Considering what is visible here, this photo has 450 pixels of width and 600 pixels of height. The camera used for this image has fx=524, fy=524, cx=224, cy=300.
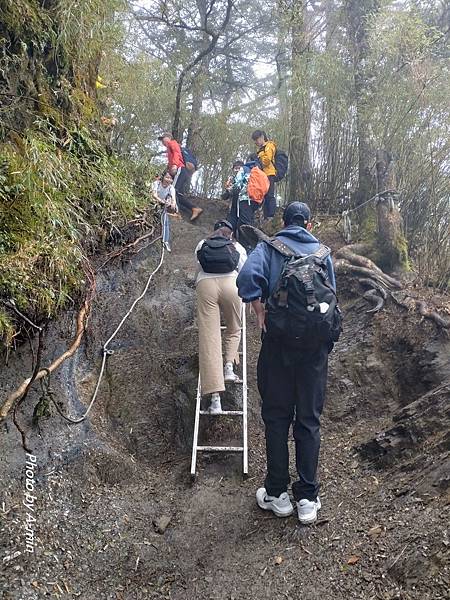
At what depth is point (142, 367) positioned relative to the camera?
547cm

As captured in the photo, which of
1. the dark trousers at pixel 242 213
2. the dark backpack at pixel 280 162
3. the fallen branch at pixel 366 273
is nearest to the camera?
the fallen branch at pixel 366 273

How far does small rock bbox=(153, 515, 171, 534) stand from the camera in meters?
3.94

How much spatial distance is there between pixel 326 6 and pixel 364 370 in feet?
29.7

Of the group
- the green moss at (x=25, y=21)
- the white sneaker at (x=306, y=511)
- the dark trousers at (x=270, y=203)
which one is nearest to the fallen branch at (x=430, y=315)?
the white sneaker at (x=306, y=511)

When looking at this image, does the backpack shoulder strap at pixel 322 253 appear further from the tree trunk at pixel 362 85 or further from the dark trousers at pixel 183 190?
the dark trousers at pixel 183 190

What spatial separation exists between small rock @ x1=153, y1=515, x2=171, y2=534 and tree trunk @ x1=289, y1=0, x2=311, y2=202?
634 centimetres

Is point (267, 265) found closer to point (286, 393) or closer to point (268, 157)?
point (286, 393)

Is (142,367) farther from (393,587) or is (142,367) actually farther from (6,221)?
(393,587)

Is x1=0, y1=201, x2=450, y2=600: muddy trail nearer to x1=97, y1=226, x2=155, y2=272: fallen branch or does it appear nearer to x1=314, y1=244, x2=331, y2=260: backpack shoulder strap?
x1=97, y1=226, x2=155, y2=272: fallen branch

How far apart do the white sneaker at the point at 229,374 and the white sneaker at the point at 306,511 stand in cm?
164

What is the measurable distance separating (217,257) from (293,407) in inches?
67.9

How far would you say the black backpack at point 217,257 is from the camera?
4.99 metres

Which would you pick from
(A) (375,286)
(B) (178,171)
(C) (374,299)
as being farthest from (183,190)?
(C) (374,299)

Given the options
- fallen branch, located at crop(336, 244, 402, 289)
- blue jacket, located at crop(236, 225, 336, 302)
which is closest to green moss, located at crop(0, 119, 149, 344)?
blue jacket, located at crop(236, 225, 336, 302)
